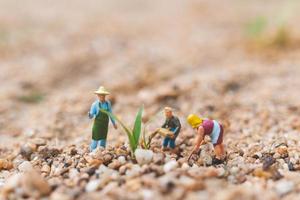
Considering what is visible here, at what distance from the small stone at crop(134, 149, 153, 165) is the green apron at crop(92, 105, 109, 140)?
0.41 m

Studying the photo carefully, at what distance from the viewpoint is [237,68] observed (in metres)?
5.56

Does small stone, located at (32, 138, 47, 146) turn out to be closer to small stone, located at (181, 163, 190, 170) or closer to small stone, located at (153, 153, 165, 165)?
small stone, located at (153, 153, 165, 165)

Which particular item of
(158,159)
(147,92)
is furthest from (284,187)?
(147,92)

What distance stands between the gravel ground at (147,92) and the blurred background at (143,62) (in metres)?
0.02

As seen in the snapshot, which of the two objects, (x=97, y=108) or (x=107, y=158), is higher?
(x=97, y=108)

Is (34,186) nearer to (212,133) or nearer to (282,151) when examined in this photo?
(212,133)

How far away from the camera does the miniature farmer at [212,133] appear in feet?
9.61

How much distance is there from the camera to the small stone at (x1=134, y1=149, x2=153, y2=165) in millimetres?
2709

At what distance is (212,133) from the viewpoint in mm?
2971

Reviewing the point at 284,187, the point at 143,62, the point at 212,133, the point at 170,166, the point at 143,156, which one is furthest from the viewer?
the point at 143,62

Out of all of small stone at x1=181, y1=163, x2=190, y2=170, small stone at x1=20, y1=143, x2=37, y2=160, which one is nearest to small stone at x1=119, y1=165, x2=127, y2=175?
small stone at x1=181, y1=163, x2=190, y2=170

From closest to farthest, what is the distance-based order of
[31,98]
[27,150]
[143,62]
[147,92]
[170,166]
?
[170,166], [27,150], [147,92], [31,98], [143,62]

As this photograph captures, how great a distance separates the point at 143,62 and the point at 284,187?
364cm

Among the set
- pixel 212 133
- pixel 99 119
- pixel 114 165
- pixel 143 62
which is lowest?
pixel 114 165
